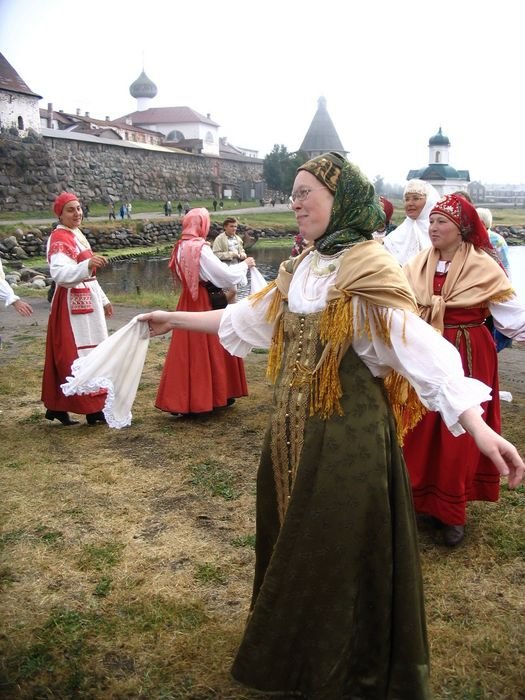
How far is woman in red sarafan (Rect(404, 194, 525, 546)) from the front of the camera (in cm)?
351

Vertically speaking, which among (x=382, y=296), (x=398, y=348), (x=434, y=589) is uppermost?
(x=382, y=296)

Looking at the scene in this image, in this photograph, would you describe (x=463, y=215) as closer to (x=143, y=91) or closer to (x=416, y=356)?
(x=416, y=356)

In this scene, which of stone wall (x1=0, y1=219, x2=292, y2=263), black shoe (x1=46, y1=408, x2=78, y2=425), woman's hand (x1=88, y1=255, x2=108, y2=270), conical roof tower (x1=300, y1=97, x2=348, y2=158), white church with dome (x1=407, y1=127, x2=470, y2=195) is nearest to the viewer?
woman's hand (x1=88, y1=255, x2=108, y2=270)

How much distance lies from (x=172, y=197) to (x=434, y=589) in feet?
155

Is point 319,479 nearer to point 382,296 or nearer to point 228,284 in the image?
point 382,296

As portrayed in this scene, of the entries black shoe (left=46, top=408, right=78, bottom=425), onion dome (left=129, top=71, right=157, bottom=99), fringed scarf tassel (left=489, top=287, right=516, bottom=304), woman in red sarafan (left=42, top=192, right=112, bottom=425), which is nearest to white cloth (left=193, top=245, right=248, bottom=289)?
woman in red sarafan (left=42, top=192, right=112, bottom=425)

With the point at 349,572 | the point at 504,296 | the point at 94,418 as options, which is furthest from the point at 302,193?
the point at 94,418

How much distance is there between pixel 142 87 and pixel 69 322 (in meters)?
73.6

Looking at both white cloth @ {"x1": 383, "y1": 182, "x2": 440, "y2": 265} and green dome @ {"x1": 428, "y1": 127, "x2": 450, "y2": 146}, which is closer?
white cloth @ {"x1": 383, "y1": 182, "x2": 440, "y2": 265}

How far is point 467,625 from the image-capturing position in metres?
2.73

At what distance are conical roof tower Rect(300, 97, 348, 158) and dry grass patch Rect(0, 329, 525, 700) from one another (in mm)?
73715

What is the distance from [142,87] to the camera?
71812mm

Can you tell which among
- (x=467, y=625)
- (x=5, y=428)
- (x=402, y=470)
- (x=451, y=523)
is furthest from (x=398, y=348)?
(x=5, y=428)

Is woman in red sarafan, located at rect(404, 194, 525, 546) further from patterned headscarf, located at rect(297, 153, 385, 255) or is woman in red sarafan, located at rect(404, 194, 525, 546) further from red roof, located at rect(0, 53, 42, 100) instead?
red roof, located at rect(0, 53, 42, 100)
